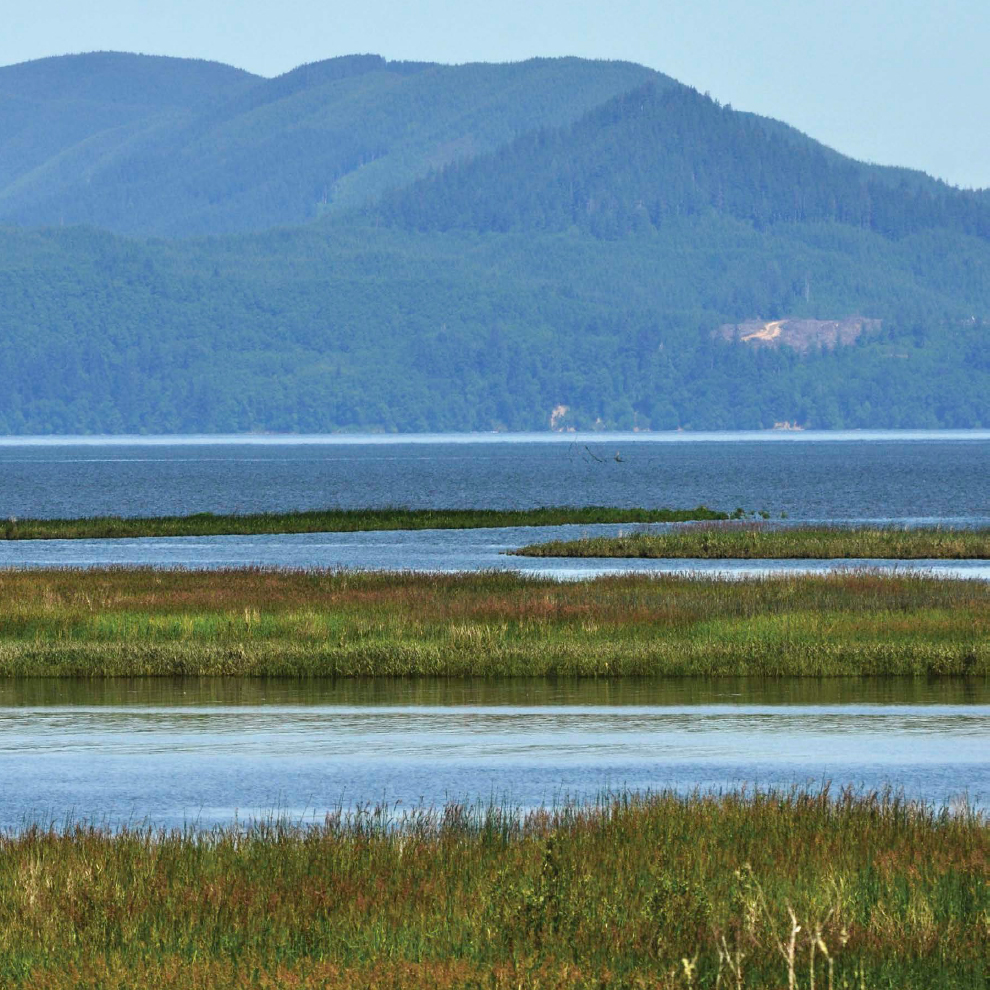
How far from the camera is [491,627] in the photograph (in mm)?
42438

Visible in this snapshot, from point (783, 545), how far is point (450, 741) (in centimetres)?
4819

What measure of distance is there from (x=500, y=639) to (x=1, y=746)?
1376 centimetres

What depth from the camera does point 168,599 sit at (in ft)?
159

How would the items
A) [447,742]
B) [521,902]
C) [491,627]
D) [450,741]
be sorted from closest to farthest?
[521,902], [447,742], [450,741], [491,627]

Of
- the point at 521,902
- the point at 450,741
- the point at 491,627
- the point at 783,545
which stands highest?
the point at 521,902

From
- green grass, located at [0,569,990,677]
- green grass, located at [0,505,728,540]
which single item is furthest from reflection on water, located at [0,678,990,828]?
green grass, located at [0,505,728,540]

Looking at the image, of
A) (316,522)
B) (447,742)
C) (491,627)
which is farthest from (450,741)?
(316,522)

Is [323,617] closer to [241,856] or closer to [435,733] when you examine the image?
[435,733]

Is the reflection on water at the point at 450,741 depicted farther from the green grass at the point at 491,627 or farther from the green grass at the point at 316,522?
the green grass at the point at 316,522

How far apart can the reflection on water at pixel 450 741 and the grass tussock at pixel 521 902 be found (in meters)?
4.35

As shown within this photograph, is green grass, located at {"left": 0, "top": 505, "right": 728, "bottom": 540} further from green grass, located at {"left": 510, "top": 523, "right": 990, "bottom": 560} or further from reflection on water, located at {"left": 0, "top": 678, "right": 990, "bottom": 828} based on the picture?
reflection on water, located at {"left": 0, "top": 678, "right": 990, "bottom": 828}

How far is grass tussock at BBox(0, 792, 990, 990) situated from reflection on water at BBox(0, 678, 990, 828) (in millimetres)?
4355

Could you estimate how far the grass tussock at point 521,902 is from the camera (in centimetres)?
1351

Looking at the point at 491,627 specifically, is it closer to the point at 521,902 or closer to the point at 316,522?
the point at 521,902
